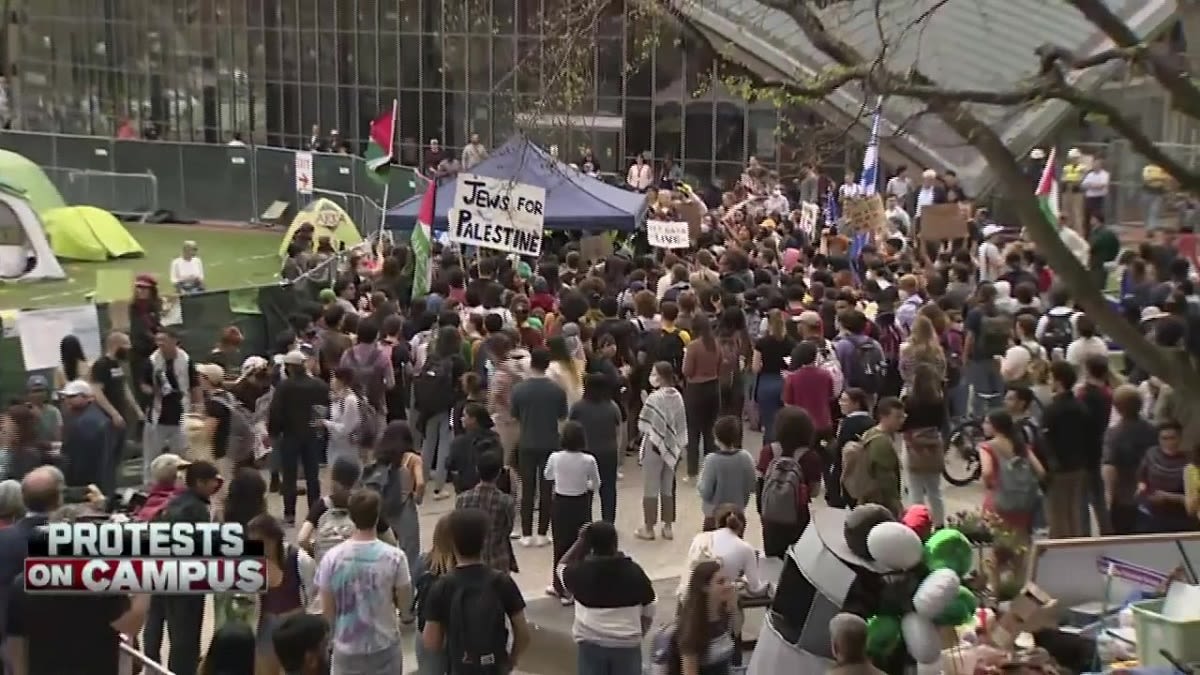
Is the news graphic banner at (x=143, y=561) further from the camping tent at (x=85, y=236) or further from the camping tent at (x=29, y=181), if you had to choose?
the camping tent at (x=85, y=236)

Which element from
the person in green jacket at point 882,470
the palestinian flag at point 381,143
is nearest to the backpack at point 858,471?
the person in green jacket at point 882,470

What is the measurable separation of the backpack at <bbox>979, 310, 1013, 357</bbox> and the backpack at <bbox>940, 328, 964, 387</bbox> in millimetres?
513

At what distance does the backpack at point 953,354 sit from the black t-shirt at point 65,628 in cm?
880

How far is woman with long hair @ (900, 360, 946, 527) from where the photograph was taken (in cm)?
1147

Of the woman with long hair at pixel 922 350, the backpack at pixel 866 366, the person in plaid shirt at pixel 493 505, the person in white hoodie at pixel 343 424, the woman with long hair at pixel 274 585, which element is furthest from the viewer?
the backpack at pixel 866 366

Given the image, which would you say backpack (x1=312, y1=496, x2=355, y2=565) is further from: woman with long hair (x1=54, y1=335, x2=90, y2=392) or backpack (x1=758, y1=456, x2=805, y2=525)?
woman with long hair (x1=54, y1=335, x2=90, y2=392)

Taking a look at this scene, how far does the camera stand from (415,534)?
10477 mm

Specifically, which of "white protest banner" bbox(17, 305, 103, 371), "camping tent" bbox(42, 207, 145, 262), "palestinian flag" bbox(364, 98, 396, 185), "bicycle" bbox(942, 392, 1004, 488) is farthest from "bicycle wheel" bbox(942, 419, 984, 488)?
"camping tent" bbox(42, 207, 145, 262)

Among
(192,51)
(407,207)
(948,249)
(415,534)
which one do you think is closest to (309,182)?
(407,207)

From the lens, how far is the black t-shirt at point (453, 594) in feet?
25.2

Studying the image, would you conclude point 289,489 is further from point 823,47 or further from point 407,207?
point 407,207

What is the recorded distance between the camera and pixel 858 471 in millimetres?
10562

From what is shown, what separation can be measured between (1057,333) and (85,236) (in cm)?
2017

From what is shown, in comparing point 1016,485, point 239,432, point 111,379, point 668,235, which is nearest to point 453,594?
point 1016,485
